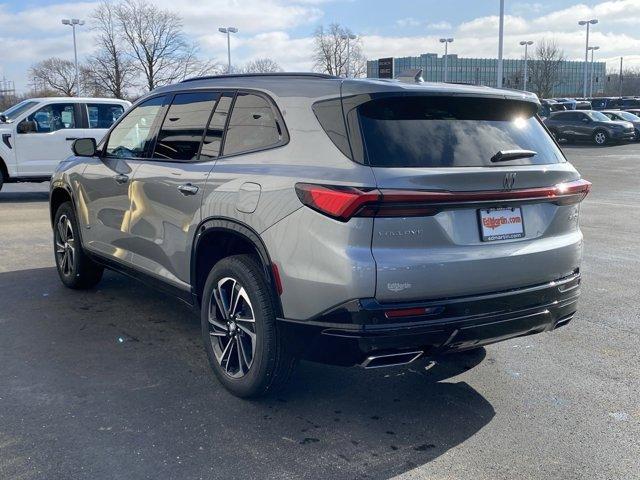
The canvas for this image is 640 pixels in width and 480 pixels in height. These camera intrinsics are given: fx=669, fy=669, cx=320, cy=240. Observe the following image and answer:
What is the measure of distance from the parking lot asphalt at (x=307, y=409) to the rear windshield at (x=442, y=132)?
1.42 m

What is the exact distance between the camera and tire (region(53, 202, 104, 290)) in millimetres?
6059

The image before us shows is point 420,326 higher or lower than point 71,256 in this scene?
higher

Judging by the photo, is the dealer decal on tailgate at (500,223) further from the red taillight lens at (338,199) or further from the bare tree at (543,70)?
the bare tree at (543,70)

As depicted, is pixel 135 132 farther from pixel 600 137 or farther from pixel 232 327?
pixel 600 137

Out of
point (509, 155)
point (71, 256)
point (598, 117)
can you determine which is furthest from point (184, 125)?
point (598, 117)

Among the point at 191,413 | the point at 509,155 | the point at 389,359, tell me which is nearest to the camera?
the point at 389,359

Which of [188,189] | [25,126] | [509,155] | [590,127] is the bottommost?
[590,127]

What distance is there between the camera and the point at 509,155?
3.57 m

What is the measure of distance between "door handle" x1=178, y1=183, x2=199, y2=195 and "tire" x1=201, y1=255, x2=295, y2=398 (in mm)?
528

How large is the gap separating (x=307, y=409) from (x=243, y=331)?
1.89 ft

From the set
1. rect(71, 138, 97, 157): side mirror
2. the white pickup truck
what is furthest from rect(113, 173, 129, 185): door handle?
the white pickup truck

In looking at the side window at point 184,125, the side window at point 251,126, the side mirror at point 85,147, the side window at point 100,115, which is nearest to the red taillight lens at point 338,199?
the side window at point 251,126

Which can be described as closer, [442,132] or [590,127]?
[442,132]

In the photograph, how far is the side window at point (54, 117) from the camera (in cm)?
1367
